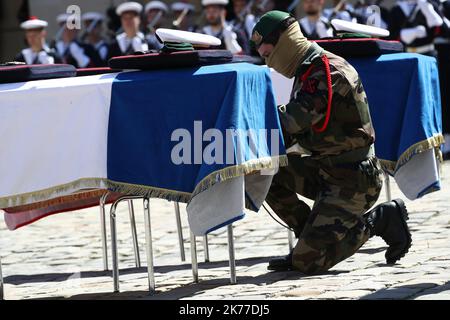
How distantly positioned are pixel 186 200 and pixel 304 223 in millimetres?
1141

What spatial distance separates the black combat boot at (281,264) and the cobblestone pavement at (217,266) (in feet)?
0.21

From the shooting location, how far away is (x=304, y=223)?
306 inches

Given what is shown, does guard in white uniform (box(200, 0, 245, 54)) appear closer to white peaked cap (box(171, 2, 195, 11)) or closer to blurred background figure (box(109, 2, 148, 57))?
blurred background figure (box(109, 2, 148, 57))

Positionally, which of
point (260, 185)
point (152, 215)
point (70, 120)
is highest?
point (70, 120)

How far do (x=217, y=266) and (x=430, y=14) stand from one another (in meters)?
7.76

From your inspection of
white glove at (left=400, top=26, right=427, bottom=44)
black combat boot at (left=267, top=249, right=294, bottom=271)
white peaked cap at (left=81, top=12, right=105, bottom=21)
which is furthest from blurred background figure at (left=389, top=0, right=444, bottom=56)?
black combat boot at (left=267, top=249, right=294, bottom=271)

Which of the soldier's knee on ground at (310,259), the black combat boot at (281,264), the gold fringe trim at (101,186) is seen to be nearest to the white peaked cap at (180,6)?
the black combat boot at (281,264)

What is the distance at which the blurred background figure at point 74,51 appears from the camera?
1781 centimetres

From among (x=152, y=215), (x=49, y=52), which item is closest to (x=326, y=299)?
(x=152, y=215)

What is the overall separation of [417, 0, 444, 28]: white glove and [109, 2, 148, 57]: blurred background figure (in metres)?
3.51

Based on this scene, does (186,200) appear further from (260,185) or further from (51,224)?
(51,224)

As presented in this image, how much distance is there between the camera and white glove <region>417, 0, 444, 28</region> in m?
15.2

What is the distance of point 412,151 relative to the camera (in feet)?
25.8

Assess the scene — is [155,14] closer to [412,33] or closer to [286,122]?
[412,33]
